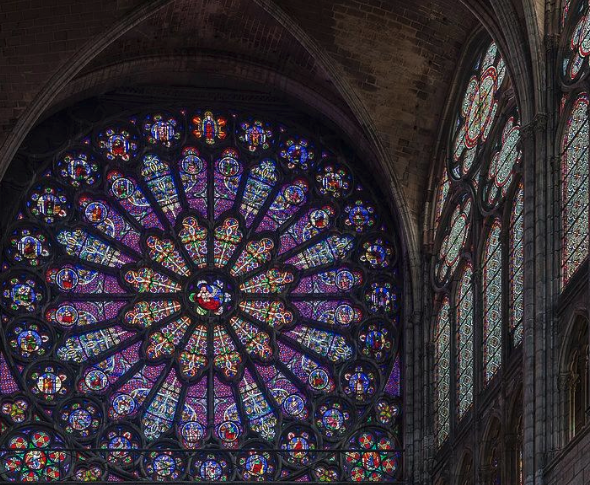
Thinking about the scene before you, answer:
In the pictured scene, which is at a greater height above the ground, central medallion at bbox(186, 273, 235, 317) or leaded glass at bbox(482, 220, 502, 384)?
central medallion at bbox(186, 273, 235, 317)

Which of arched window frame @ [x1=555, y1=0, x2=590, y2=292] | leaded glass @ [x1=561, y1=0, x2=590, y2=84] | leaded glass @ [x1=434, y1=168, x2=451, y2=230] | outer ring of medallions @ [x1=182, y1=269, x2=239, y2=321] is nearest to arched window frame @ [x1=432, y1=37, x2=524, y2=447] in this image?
leaded glass @ [x1=434, y1=168, x2=451, y2=230]

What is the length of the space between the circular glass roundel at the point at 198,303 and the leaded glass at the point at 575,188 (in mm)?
6651

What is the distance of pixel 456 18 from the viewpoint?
86.4 ft

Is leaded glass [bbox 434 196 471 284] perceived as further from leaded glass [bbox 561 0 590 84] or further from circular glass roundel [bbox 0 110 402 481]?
leaded glass [bbox 561 0 590 84]

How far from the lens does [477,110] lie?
2633 cm

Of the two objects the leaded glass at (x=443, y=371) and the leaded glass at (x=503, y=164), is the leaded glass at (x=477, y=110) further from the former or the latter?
the leaded glass at (x=443, y=371)

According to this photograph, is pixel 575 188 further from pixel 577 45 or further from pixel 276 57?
pixel 276 57

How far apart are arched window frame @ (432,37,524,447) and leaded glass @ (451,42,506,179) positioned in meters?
0.10

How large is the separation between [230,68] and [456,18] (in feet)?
13.0

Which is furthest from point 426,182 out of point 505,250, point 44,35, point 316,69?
point 44,35

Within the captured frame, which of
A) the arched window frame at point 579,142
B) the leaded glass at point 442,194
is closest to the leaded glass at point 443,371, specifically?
the leaded glass at point 442,194

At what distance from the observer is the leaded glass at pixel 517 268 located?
22.7 metres

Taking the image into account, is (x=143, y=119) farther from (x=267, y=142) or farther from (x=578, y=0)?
(x=578, y=0)

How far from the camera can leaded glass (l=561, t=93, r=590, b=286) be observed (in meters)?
20.9
